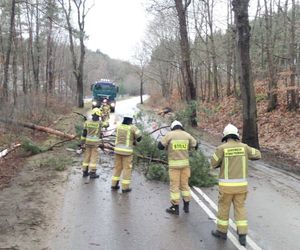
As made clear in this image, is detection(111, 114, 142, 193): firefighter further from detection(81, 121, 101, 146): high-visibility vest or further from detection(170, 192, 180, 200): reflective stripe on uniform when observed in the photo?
detection(170, 192, 180, 200): reflective stripe on uniform

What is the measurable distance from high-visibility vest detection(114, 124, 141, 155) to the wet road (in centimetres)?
100

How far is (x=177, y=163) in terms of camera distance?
344 inches

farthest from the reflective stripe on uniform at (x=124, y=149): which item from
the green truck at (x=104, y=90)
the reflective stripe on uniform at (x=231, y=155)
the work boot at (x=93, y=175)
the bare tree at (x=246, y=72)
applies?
the green truck at (x=104, y=90)

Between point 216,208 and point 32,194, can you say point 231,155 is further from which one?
point 32,194

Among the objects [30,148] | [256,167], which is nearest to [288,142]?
[256,167]

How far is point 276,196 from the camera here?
10.5 metres

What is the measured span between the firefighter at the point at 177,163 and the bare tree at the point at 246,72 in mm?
9023

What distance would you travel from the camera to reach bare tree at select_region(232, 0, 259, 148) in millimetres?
16594

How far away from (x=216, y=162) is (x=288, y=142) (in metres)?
12.9

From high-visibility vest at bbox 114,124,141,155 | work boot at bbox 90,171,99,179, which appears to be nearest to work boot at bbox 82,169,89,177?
work boot at bbox 90,171,99,179

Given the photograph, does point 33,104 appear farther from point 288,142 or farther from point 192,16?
point 192,16

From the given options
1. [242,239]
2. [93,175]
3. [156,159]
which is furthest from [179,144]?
[93,175]

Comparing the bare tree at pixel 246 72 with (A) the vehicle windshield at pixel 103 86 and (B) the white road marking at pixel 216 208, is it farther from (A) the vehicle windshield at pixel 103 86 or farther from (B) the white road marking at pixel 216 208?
(A) the vehicle windshield at pixel 103 86

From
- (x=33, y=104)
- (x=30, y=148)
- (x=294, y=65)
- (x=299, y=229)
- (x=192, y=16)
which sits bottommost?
(x=299, y=229)
